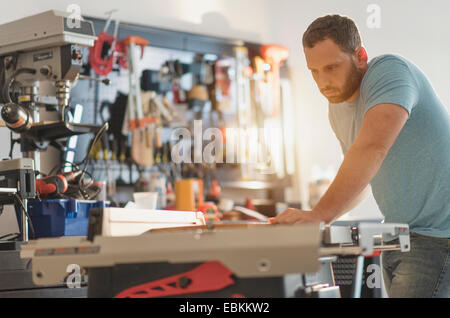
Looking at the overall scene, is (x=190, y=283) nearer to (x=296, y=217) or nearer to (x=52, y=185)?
(x=296, y=217)

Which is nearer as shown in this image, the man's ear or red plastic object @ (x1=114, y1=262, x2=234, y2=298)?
red plastic object @ (x1=114, y1=262, x2=234, y2=298)

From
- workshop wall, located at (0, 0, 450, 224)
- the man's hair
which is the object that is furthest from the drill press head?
workshop wall, located at (0, 0, 450, 224)

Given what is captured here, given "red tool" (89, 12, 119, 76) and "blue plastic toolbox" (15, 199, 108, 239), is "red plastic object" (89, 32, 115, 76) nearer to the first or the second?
"red tool" (89, 12, 119, 76)

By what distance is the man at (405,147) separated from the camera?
1639 mm

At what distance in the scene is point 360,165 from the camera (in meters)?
1.46

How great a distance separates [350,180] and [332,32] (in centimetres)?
51

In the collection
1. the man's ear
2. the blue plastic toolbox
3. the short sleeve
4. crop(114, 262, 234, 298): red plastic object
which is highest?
the man's ear

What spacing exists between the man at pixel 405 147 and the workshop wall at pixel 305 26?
100 inches

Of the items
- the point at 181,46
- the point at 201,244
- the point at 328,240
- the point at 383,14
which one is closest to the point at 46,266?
the point at 201,244

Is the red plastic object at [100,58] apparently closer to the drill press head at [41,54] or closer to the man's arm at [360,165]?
the drill press head at [41,54]

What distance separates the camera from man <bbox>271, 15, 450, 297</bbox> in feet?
5.38

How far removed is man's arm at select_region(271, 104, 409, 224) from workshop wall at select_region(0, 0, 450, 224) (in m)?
2.86

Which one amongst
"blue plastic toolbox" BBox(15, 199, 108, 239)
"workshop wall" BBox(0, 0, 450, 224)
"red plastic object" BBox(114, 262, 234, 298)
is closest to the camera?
"red plastic object" BBox(114, 262, 234, 298)

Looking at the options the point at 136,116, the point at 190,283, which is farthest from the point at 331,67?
the point at 136,116
